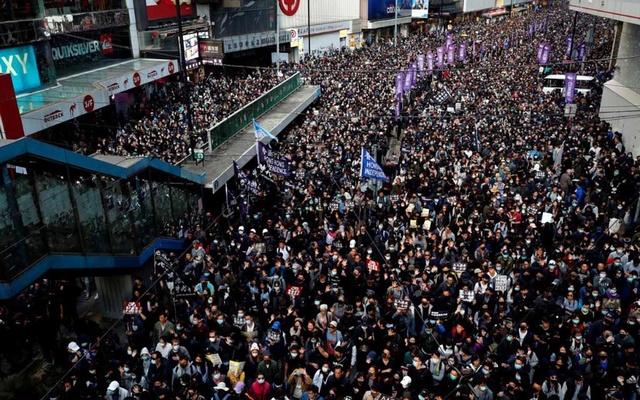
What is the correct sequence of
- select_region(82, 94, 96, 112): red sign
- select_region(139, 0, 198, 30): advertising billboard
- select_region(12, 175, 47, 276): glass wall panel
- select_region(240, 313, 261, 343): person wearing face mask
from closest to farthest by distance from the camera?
select_region(12, 175, 47, 276): glass wall panel
select_region(240, 313, 261, 343): person wearing face mask
select_region(82, 94, 96, 112): red sign
select_region(139, 0, 198, 30): advertising billboard

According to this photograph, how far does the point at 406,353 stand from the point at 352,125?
52.9ft

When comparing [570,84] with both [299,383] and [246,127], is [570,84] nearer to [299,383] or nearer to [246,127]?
[246,127]

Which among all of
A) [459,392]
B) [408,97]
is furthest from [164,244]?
[408,97]

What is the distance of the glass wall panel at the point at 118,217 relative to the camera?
1167 centimetres

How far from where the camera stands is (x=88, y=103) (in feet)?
72.8

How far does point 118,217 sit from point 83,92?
40.4 feet

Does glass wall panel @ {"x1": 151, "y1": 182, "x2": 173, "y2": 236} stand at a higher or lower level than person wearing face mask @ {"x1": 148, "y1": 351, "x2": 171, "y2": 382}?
higher

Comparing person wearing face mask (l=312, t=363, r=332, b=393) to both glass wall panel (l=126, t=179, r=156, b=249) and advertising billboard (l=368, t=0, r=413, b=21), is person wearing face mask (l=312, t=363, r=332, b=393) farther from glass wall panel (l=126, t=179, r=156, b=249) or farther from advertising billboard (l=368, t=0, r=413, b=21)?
advertising billboard (l=368, t=0, r=413, b=21)

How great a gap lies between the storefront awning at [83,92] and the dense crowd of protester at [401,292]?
7724mm

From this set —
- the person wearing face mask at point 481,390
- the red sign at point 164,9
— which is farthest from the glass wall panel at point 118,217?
the red sign at point 164,9

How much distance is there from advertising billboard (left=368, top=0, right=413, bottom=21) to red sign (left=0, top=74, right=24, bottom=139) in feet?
182

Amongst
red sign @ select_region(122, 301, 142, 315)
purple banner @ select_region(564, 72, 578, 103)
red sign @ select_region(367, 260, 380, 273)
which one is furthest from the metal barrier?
purple banner @ select_region(564, 72, 578, 103)

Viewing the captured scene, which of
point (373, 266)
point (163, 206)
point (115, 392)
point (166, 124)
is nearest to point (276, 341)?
point (115, 392)

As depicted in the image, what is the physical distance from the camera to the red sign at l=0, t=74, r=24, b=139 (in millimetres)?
14711
